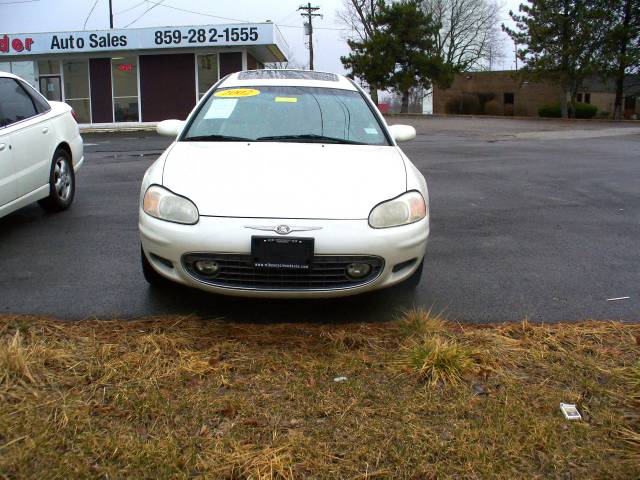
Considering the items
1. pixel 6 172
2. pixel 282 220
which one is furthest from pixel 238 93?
pixel 6 172

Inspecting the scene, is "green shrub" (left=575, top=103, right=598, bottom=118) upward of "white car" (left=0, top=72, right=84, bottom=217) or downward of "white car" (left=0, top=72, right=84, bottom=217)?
upward

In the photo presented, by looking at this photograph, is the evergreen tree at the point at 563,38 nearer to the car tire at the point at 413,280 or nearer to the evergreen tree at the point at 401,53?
the evergreen tree at the point at 401,53

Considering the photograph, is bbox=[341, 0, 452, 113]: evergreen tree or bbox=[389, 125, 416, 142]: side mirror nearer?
bbox=[389, 125, 416, 142]: side mirror

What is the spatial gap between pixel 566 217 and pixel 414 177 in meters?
3.57

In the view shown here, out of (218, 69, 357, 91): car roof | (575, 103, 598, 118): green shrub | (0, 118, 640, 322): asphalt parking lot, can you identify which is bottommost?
(0, 118, 640, 322): asphalt parking lot

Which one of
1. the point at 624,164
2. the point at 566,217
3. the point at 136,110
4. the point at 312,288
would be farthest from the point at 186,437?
the point at 136,110

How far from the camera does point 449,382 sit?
9.76ft

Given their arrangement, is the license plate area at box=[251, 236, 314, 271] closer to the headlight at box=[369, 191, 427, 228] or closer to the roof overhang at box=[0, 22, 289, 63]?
the headlight at box=[369, 191, 427, 228]

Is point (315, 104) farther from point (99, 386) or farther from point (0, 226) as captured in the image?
point (0, 226)

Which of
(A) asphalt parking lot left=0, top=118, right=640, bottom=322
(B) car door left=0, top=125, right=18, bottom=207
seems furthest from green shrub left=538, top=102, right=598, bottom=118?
(B) car door left=0, top=125, right=18, bottom=207

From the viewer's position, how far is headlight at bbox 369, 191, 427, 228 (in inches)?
139

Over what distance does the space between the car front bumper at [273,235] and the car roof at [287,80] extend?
6.54 ft

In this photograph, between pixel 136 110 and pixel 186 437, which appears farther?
pixel 136 110

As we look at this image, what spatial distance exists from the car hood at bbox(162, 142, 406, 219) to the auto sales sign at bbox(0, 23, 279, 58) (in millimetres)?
20722
